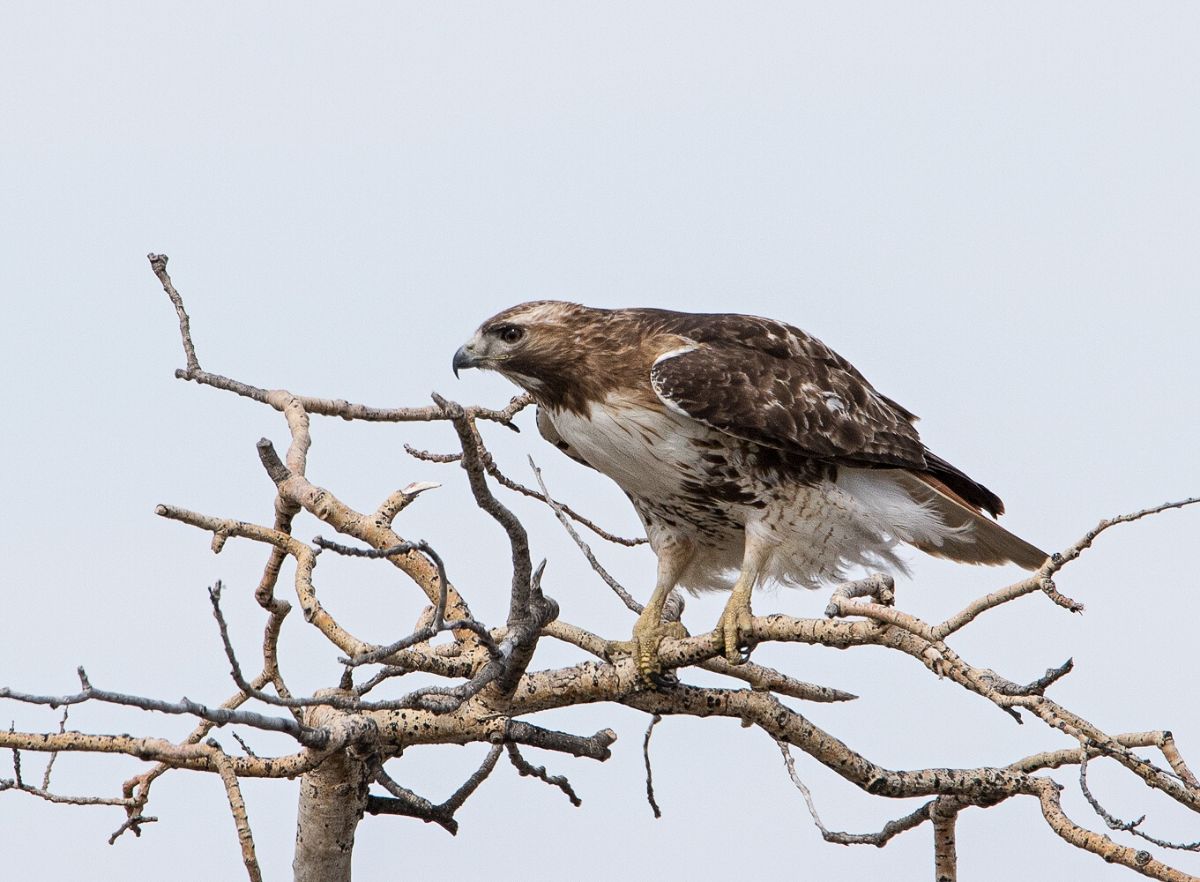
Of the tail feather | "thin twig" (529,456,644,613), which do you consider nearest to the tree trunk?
"thin twig" (529,456,644,613)

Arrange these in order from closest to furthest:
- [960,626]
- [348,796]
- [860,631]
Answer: [960,626] → [860,631] → [348,796]

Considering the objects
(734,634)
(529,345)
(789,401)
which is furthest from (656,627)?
(529,345)

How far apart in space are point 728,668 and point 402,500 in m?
1.40

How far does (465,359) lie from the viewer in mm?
6359

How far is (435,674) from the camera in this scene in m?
5.07

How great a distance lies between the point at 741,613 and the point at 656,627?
0.59 metres

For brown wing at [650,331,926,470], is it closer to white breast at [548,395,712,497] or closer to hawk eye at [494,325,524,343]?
white breast at [548,395,712,497]

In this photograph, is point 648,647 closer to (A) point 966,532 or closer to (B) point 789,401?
(B) point 789,401

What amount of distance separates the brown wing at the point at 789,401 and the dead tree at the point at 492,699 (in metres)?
0.80

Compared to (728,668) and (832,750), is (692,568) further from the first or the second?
(832,750)

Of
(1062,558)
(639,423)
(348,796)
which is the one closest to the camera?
(1062,558)

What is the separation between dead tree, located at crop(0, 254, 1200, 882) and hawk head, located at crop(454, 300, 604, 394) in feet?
1.86

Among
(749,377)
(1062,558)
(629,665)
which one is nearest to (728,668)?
(629,665)

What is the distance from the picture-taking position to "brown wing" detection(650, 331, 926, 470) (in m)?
5.99
